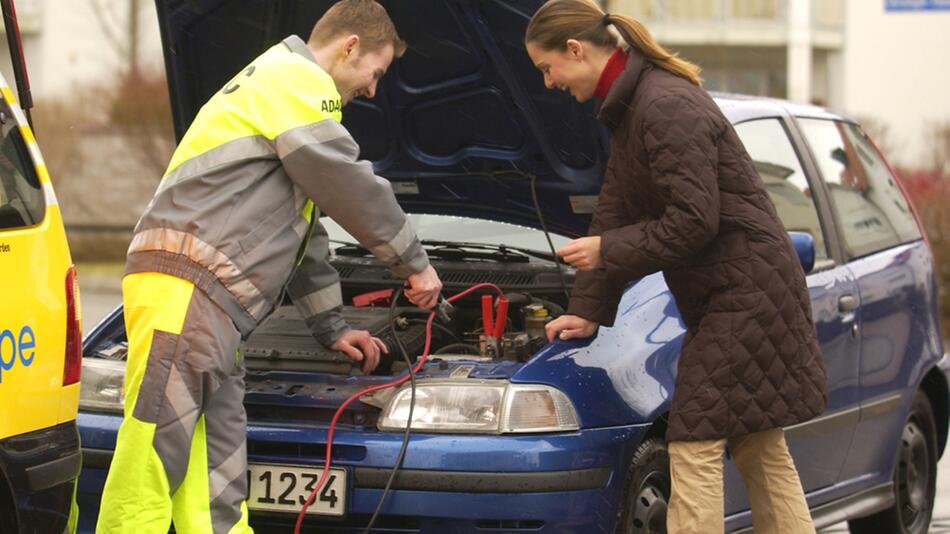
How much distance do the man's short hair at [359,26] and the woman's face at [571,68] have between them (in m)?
0.43

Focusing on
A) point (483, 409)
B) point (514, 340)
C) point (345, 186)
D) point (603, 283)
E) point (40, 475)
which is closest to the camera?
point (40, 475)

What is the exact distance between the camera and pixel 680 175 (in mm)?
4332

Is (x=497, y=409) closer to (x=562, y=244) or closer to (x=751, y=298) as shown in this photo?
(x=751, y=298)

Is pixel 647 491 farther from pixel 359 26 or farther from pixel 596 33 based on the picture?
pixel 359 26

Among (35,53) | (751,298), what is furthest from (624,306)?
(35,53)

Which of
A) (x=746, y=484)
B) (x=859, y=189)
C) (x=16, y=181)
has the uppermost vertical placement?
(x=16, y=181)

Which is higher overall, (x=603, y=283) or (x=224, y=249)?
(x=224, y=249)

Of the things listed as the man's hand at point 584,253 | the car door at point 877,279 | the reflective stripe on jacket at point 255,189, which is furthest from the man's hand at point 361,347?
the car door at point 877,279

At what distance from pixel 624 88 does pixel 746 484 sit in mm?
1286

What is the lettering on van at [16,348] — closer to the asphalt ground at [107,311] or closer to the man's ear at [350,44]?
the man's ear at [350,44]

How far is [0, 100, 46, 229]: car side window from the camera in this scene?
4.11 m

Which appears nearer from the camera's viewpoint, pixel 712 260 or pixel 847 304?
pixel 712 260

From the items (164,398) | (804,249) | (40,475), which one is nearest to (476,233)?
(804,249)

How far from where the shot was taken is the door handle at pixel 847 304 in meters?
5.73
